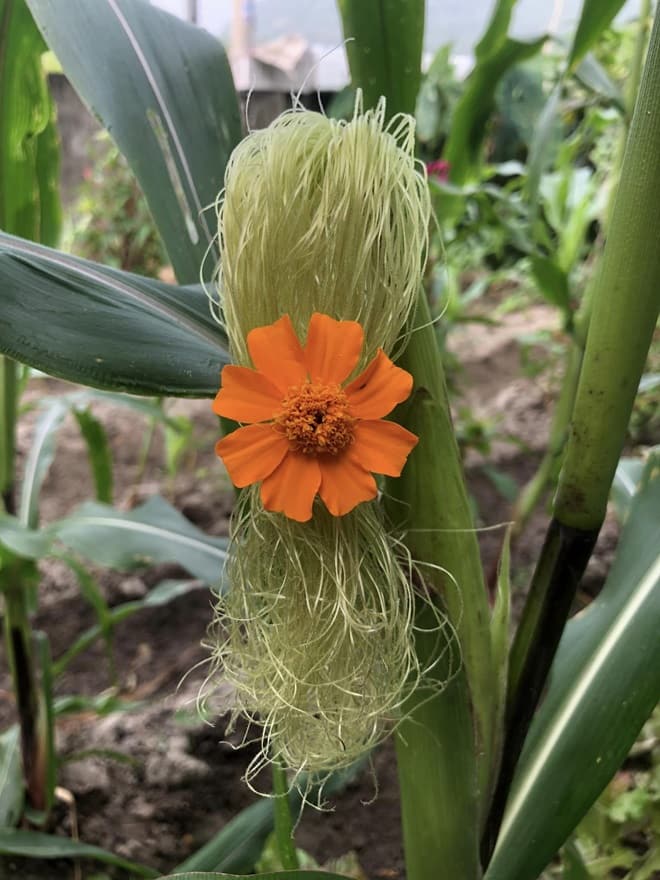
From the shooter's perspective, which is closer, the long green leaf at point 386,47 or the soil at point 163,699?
the long green leaf at point 386,47

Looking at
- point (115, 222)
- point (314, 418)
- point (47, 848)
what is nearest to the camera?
point (314, 418)

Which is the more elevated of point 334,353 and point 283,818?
point 334,353

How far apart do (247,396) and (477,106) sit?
0.74 metres

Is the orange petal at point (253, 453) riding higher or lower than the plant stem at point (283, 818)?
higher

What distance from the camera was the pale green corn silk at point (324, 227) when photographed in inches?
11.9

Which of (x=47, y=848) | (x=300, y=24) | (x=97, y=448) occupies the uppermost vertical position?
(x=300, y=24)

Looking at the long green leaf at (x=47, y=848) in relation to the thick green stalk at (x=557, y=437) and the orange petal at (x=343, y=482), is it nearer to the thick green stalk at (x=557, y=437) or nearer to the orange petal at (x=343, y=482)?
the orange petal at (x=343, y=482)

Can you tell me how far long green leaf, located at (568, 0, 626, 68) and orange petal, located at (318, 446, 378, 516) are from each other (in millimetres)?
454

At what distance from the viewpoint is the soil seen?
0.84 metres

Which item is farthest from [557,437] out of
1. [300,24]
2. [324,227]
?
[300,24]

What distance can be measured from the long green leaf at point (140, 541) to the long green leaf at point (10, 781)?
0.90 ft

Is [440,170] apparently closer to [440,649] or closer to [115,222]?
[440,649]

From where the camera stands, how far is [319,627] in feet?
1.13

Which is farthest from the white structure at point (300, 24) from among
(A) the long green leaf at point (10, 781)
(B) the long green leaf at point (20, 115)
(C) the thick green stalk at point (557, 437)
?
(A) the long green leaf at point (10, 781)
